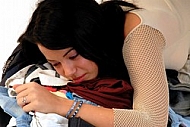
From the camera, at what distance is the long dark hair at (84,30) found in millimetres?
955

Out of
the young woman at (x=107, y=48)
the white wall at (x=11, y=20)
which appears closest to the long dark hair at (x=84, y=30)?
the young woman at (x=107, y=48)

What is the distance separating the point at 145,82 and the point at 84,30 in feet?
0.68

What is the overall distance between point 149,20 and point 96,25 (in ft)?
0.47

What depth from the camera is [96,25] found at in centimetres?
99

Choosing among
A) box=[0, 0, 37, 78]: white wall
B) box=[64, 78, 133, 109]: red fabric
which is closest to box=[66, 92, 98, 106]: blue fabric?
box=[64, 78, 133, 109]: red fabric

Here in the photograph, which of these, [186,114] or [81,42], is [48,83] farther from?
[186,114]

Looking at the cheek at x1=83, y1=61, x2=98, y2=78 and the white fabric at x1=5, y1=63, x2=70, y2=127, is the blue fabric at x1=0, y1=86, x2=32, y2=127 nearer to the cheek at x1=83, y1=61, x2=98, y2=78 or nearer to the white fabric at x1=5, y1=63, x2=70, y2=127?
the white fabric at x1=5, y1=63, x2=70, y2=127

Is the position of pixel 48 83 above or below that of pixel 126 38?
below

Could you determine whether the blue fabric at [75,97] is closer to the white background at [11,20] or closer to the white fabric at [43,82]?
the white fabric at [43,82]

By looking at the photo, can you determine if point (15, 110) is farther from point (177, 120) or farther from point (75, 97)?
point (177, 120)

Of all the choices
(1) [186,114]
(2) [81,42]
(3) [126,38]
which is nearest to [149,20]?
(3) [126,38]

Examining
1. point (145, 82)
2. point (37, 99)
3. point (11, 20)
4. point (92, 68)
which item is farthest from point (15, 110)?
point (11, 20)

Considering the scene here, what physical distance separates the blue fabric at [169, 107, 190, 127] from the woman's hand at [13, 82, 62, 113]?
1.06 feet

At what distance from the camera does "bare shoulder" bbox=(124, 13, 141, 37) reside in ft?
3.30
